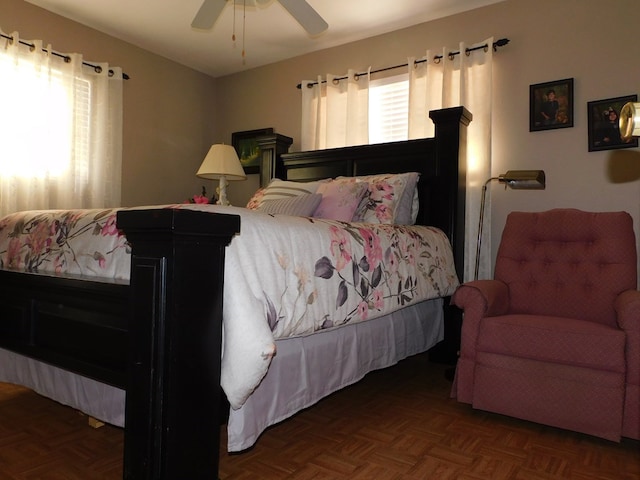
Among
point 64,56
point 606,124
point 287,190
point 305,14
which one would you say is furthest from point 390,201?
point 64,56

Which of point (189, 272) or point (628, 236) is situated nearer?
point (189, 272)

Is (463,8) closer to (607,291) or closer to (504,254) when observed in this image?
(504,254)

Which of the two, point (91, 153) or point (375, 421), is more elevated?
point (91, 153)

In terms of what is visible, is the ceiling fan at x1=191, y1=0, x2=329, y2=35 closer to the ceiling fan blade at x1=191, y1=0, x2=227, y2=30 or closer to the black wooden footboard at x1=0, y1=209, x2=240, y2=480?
the ceiling fan blade at x1=191, y1=0, x2=227, y2=30

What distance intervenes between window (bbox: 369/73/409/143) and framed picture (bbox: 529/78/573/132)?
88 centimetres

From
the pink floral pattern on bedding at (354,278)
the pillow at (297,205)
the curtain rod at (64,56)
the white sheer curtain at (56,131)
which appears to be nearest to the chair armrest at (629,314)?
the pink floral pattern on bedding at (354,278)

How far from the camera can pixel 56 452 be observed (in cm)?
153

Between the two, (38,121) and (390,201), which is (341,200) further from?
(38,121)

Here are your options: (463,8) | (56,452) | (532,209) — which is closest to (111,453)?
(56,452)

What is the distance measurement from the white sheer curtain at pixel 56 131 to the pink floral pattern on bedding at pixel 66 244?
1617mm

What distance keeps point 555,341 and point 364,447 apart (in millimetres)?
859

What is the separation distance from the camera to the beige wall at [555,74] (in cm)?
273

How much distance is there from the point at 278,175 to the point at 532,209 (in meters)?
1.92

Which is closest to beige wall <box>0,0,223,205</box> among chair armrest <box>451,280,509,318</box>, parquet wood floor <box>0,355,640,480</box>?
parquet wood floor <box>0,355,640,480</box>
